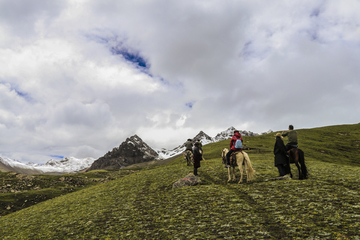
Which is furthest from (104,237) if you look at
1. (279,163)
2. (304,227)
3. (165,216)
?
(279,163)

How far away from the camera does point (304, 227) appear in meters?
9.36

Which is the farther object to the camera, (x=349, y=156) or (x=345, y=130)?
(x=345, y=130)

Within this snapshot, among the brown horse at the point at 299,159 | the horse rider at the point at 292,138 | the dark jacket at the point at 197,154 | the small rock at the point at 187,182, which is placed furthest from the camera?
the dark jacket at the point at 197,154

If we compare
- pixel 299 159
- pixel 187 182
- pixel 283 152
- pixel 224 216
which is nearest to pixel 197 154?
pixel 187 182

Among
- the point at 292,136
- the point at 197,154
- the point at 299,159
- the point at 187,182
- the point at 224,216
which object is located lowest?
the point at 224,216

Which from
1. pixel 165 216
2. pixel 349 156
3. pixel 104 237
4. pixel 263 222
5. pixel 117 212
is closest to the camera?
pixel 263 222

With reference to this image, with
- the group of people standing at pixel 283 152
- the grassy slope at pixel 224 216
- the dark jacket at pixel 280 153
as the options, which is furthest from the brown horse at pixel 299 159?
the grassy slope at pixel 224 216

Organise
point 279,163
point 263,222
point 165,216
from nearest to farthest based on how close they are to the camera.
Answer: point 263,222
point 165,216
point 279,163

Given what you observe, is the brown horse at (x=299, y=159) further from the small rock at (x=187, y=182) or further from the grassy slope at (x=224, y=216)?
the small rock at (x=187, y=182)

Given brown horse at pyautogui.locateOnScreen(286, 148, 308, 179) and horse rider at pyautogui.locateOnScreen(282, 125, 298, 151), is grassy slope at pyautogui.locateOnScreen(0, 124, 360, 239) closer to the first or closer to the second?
brown horse at pyautogui.locateOnScreen(286, 148, 308, 179)

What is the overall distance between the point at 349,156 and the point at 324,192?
88.3 metres

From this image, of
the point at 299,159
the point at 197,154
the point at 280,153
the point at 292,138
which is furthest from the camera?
the point at 197,154

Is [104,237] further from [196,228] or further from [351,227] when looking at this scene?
[351,227]

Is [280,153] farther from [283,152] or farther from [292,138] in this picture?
[292,138]
